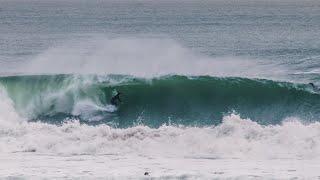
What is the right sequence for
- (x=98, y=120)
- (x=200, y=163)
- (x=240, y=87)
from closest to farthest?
(x=200, y=163) → (x=98, y=120) → (x=240, y=87)

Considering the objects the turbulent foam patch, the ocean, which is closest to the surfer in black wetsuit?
the ocean

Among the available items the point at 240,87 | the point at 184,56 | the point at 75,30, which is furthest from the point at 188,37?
the point at 240,87

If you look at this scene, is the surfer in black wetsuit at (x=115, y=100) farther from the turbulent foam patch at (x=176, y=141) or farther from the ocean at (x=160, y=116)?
the turbulent foam patch at (x=176, y=141)

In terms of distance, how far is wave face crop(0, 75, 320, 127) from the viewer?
2127cm

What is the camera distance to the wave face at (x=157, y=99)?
2127cm

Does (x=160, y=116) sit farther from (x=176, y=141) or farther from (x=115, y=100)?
(x=176, y=141)

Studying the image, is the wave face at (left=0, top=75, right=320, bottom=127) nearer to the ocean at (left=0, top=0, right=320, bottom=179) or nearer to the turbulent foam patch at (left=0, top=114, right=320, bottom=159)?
the ocean at (left=0, top=0, right=320, bottom=179)

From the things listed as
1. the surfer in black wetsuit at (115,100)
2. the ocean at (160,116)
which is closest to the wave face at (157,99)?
the ocean at (160,116)

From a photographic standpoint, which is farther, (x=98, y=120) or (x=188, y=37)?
(x=188, y=37)

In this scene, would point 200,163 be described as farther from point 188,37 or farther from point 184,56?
point 188,37

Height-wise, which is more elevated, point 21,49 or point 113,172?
point 21,49

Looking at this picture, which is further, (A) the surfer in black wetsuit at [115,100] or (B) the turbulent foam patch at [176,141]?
(A) the surfer in black wetsuit at [115,100]

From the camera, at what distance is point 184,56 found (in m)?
32.7

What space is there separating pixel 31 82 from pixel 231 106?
752 centimetres
